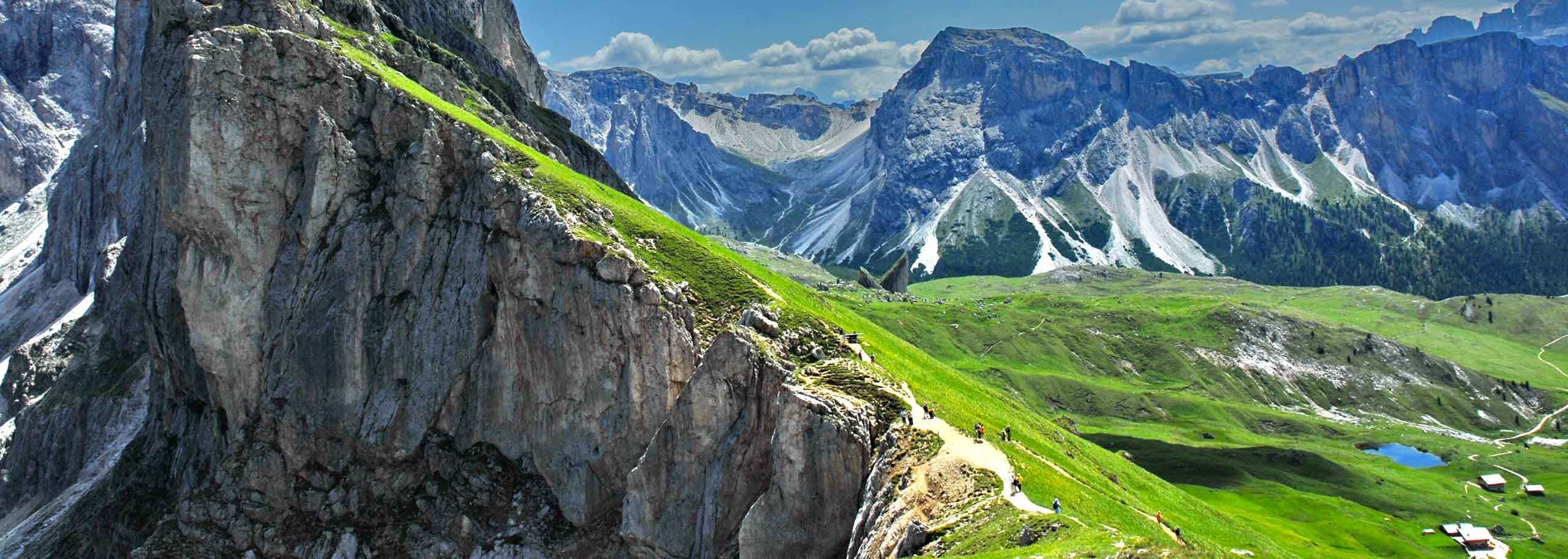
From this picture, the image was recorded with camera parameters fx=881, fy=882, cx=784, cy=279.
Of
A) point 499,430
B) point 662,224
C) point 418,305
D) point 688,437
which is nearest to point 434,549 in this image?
point 499,430

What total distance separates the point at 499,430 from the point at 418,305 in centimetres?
1353

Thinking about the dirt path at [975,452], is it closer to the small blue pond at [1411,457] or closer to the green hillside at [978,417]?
the green hillside at [978,417]

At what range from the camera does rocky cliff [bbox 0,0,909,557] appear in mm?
64562

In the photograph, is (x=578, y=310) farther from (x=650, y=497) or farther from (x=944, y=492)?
(x=944, y=492)

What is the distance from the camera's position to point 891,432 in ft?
167

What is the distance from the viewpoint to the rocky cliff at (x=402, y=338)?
6456 centimetres

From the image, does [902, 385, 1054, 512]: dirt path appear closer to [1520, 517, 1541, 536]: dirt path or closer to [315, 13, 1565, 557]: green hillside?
[315, 13, 1565, 557]: green hillside

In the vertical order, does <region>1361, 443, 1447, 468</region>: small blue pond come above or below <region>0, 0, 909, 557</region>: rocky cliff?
below

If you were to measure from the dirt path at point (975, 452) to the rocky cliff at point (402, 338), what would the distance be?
460 cm

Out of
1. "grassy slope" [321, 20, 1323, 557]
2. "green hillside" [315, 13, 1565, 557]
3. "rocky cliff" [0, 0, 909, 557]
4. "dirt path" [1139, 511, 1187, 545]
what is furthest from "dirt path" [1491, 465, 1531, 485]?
"rocky cliff" [0, 0, 909, 557]

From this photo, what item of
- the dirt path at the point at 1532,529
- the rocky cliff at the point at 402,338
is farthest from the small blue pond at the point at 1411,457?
the rocky cliff at the point at 402,338

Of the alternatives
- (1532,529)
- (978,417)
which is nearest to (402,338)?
Answer: (978,417)

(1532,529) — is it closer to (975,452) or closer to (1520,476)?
(1520,476)

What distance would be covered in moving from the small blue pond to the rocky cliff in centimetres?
18008
